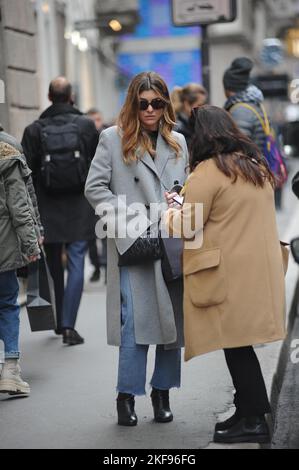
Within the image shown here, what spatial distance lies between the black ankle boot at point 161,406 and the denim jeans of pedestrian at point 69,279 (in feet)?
7.93

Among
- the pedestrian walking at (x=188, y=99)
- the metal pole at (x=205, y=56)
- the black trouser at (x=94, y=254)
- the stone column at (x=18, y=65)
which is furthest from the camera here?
the black trouser at (x=94, y=254)

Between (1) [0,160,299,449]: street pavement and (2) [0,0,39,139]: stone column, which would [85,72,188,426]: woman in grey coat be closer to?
(1) [0,160,299,449]: street pavement

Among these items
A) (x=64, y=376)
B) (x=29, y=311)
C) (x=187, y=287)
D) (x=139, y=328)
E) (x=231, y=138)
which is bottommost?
(x=64, y=376)

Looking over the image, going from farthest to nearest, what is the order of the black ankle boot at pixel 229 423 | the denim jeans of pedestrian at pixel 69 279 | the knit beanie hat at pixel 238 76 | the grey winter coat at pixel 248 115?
the knit beanie hat at pixel 238 76
the grey winter coat at pixel 248 115
the denim jeans of pedestrian at pixel 69 279
the black ankle boot at pixel 229 423

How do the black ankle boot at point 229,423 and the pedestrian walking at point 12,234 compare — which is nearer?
the black ankle boot at point 229,423

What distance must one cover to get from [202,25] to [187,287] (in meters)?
5.45

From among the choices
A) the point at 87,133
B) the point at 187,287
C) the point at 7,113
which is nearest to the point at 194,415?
the point at 187,287

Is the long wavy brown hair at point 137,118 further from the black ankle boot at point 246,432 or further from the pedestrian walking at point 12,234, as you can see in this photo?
the black ankle boot at point 246,432

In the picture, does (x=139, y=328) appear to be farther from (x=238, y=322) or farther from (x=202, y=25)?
(x=202, y=25)

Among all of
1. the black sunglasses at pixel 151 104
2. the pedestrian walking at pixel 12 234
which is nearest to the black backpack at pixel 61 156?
the pedestrian walking at pixel 12 234

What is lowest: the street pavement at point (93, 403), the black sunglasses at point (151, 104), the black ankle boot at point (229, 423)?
the street pavement at point (93, 403)

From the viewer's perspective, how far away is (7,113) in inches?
392

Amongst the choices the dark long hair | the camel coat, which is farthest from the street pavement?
the dark long hair

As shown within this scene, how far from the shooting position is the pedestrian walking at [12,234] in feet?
20.6
